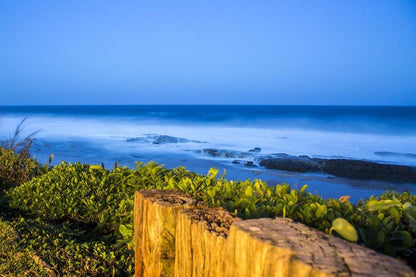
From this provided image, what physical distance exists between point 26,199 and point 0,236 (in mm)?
1160

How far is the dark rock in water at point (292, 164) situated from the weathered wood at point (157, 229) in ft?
37.0

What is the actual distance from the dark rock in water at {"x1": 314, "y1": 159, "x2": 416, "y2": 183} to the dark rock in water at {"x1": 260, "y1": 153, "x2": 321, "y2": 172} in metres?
0.39

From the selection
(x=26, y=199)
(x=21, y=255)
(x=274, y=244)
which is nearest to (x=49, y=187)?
(x=26, y=199)

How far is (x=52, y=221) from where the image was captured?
4438 millimetres

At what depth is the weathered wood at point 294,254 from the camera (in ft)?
4.22

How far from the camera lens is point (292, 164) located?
13.8 metres

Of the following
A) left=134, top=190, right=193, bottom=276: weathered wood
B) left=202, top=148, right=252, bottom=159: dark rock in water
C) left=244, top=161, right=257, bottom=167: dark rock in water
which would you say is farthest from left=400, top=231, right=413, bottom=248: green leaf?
left=202, top=148, right=252, bottom=159: dark rock in water

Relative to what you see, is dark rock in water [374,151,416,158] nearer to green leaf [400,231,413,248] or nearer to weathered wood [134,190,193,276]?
green leaf [400,231,413,248]

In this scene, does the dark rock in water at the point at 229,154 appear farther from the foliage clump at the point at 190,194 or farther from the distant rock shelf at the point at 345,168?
the foliage clump at the point at 190,194

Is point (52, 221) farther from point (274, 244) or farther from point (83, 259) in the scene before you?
point (274, 244)

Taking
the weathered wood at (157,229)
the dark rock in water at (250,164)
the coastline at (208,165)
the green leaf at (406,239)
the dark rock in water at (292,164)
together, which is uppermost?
the green leaf at (406,239)

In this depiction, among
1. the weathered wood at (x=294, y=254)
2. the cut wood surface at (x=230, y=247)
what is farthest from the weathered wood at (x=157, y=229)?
the weathered wood at (x=294, y=254)

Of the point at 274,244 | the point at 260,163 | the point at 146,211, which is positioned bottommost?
the point at 260,163

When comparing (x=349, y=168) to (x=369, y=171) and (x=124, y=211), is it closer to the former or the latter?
(x=369, y=171)
